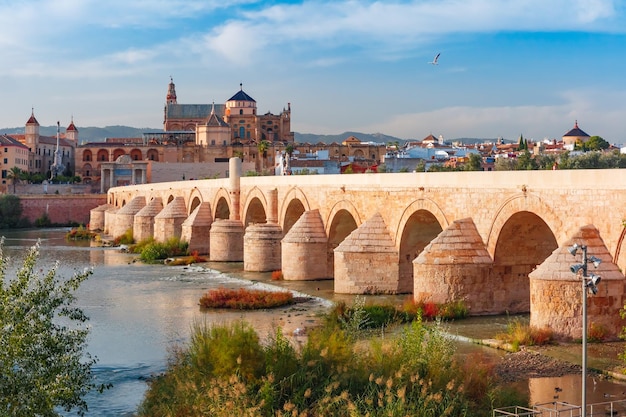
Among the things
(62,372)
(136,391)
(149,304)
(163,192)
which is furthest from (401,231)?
(163,192)

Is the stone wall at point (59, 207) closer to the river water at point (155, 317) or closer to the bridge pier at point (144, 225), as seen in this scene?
the bridge pier at point (144, 225)

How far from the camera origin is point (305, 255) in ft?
77.6

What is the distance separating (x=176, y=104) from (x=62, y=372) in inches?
3681

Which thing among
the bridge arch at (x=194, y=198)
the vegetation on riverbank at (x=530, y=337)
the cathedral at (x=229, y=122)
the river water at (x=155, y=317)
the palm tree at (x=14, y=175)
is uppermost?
the cathedral at (x=229, y=122)

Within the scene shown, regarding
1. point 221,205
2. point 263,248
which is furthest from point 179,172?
point 263,248

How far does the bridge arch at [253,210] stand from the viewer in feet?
102

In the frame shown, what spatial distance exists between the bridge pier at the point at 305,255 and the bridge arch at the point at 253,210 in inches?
269

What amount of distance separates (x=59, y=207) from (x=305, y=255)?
4360 centimetres

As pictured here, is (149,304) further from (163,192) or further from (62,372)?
(163,192)

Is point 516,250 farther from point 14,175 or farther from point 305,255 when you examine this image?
point 14,175

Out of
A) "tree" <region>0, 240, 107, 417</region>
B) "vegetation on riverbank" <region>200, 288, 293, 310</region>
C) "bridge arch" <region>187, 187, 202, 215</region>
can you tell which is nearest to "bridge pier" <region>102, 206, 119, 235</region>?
"bridge arch" <region>187, 187, 202, 215</region>

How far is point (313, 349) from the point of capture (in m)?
9.88

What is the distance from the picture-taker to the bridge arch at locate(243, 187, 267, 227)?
3096cm

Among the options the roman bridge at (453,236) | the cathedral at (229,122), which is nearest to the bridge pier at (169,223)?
the roman bridge at (453,236)
